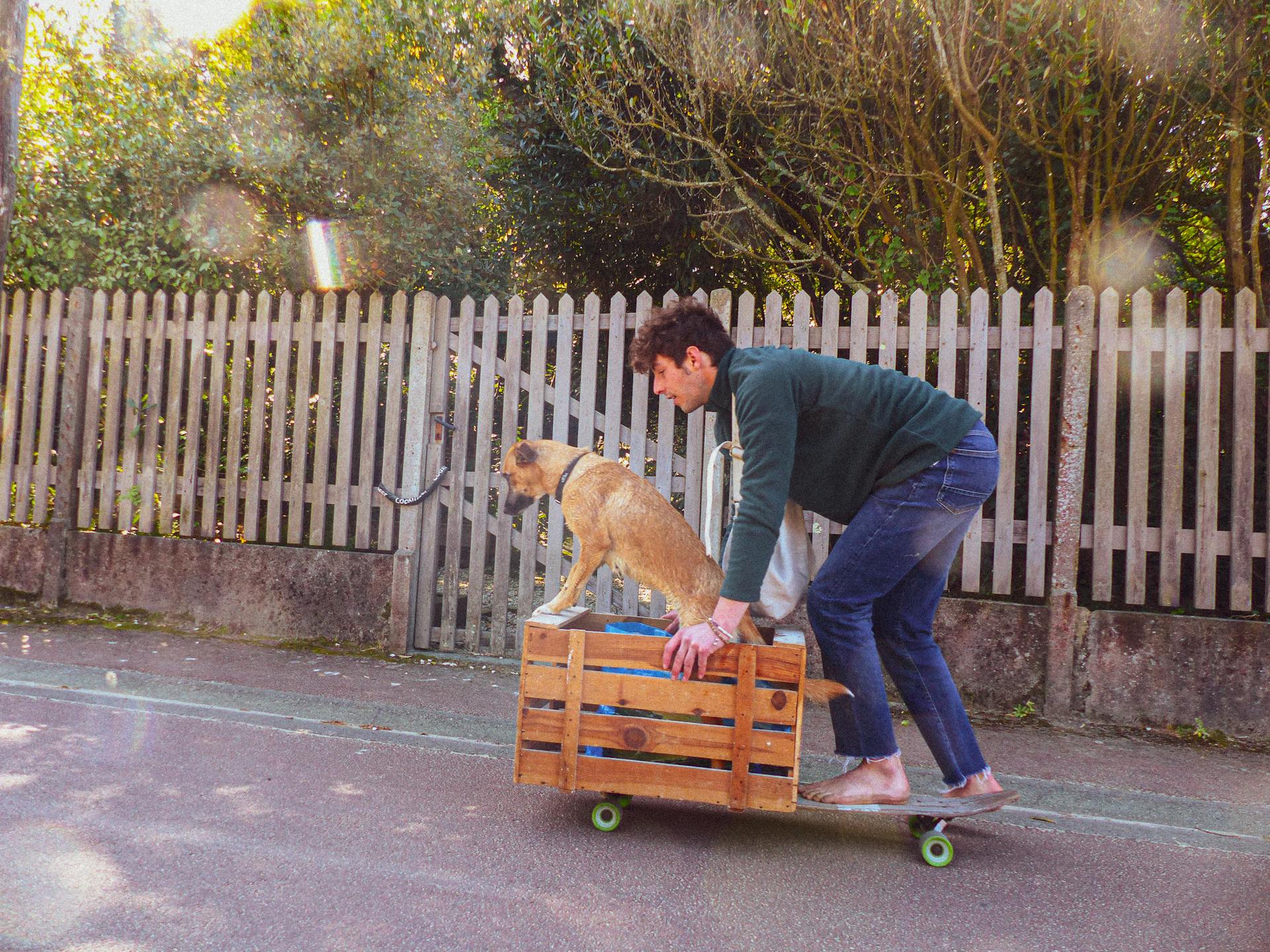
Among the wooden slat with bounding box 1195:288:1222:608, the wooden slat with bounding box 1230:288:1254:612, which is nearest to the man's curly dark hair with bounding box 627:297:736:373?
the wooden slat with bounding box 1195:288:1222:608

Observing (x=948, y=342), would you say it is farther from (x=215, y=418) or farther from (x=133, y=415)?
(x=133, y=415)

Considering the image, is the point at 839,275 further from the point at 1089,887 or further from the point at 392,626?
the point at 1089,887

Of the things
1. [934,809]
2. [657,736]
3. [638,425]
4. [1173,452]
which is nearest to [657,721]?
[657,736]

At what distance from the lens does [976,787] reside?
9.48ft

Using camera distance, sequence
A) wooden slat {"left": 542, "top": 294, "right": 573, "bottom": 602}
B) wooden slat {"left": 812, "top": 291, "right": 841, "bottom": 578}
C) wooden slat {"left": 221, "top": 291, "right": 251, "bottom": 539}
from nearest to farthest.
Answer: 1. wooden slat {"left": 812, "top": 291, "right": 841, "bottom": 578}
2. wooden slat {"left": 542, "top": 294, "right": 573, "bottom": 602}
3. wooden slat {"left": 221, "top": 291, "right": 251, "bottom": 539}

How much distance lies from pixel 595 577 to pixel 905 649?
2.69 m

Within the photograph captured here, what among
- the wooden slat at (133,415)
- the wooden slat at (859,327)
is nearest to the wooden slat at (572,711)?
the wooden slat at (859,327)

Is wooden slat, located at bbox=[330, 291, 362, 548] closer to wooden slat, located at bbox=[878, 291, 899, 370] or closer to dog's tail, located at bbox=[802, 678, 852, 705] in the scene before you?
wooden slat, located at bbox=[878, 291, 899, 370]

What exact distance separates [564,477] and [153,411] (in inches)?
169

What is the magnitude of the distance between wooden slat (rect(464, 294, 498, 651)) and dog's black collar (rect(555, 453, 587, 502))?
1937 millimetres

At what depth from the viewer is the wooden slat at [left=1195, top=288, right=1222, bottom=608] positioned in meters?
4.46

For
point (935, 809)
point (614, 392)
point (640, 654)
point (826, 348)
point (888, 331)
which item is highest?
point (888, 331)

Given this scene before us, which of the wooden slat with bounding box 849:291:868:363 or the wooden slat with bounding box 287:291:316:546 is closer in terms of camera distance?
the wooden slat with bounding box 849:291:868:363

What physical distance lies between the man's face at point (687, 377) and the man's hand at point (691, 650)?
75 centimetres
